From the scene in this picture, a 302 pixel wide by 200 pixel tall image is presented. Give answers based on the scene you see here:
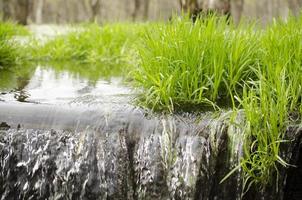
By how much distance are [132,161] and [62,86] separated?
1.88 meters

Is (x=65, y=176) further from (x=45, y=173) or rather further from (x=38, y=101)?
(x=38, y=101)

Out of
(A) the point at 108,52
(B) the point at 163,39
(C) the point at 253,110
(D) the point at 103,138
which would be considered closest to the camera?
(C) the point at 253,110

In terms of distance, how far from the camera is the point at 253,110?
3.05 metres

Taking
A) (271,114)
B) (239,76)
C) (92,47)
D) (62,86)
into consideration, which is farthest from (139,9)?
(271,114)

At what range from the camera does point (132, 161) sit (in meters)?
3.25

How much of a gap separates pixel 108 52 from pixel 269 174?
16.8ft

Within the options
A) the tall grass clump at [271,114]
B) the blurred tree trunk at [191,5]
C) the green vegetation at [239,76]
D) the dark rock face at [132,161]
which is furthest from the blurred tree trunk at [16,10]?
the tall grass clump at [271,114]

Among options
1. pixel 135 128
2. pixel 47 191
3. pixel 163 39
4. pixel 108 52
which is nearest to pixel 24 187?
pixel 47 191

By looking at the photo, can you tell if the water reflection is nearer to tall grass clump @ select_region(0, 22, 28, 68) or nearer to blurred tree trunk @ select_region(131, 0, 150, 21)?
tall grass clump @ select_region(0, 22, 28, 68)

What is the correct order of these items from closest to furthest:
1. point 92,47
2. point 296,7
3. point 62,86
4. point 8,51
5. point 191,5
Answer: point 62,86, point 8,51, point 296,7, point 191,5, point 92,47

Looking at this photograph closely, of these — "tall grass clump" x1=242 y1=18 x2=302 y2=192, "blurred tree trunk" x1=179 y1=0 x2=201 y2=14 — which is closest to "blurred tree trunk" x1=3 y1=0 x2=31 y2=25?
"blurred tree trunk" x1=179 y1=0 x2=201 y2=14

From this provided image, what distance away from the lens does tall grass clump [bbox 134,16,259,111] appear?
11.7 ft

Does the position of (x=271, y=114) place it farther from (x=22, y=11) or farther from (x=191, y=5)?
(x=22, y=11)

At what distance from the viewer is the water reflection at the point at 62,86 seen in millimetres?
3946
